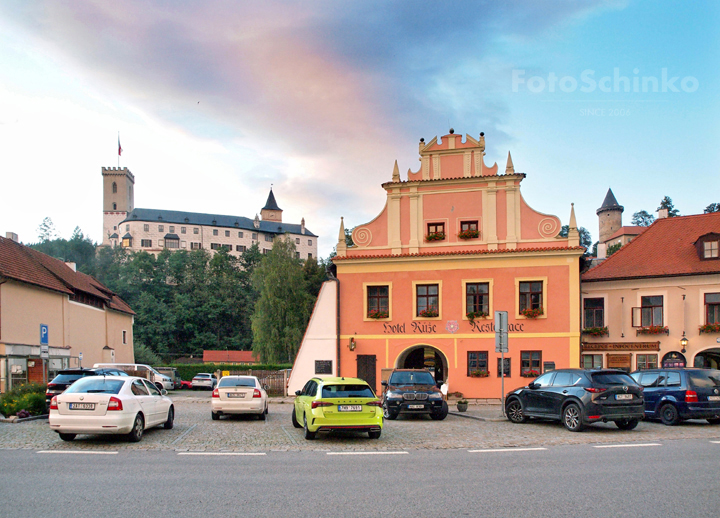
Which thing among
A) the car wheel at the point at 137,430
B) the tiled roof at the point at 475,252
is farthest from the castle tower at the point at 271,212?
the car wheel at the point at 137,430

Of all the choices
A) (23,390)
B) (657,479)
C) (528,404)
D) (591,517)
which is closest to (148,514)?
(591,517)

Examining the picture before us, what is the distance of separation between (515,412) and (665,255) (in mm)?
18359

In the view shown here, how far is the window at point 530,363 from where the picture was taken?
2923 cm

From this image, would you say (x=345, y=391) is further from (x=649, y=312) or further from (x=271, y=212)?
(x=271, y=212)

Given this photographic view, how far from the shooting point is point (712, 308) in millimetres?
29812

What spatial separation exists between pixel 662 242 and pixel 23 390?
99.3ft

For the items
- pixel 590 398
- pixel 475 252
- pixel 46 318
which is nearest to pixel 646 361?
pixel 475 252

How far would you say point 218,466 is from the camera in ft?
34.3

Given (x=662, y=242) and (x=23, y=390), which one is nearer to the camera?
(x=23, y=390)

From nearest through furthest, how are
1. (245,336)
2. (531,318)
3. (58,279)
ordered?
(531,318), (58,279), (245,336)

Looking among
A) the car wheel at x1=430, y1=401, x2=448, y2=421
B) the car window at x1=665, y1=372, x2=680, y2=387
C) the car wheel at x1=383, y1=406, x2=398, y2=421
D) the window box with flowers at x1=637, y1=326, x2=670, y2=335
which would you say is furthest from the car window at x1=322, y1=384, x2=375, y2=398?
the window box with flowers at x1=637, y1=326, x2=670, y2=335

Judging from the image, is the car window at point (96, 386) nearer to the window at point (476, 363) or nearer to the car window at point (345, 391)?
the car window at point (345, 391)

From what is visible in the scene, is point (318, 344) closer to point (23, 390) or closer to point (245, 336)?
point (23, 390)

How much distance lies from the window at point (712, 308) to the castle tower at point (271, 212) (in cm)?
13989
